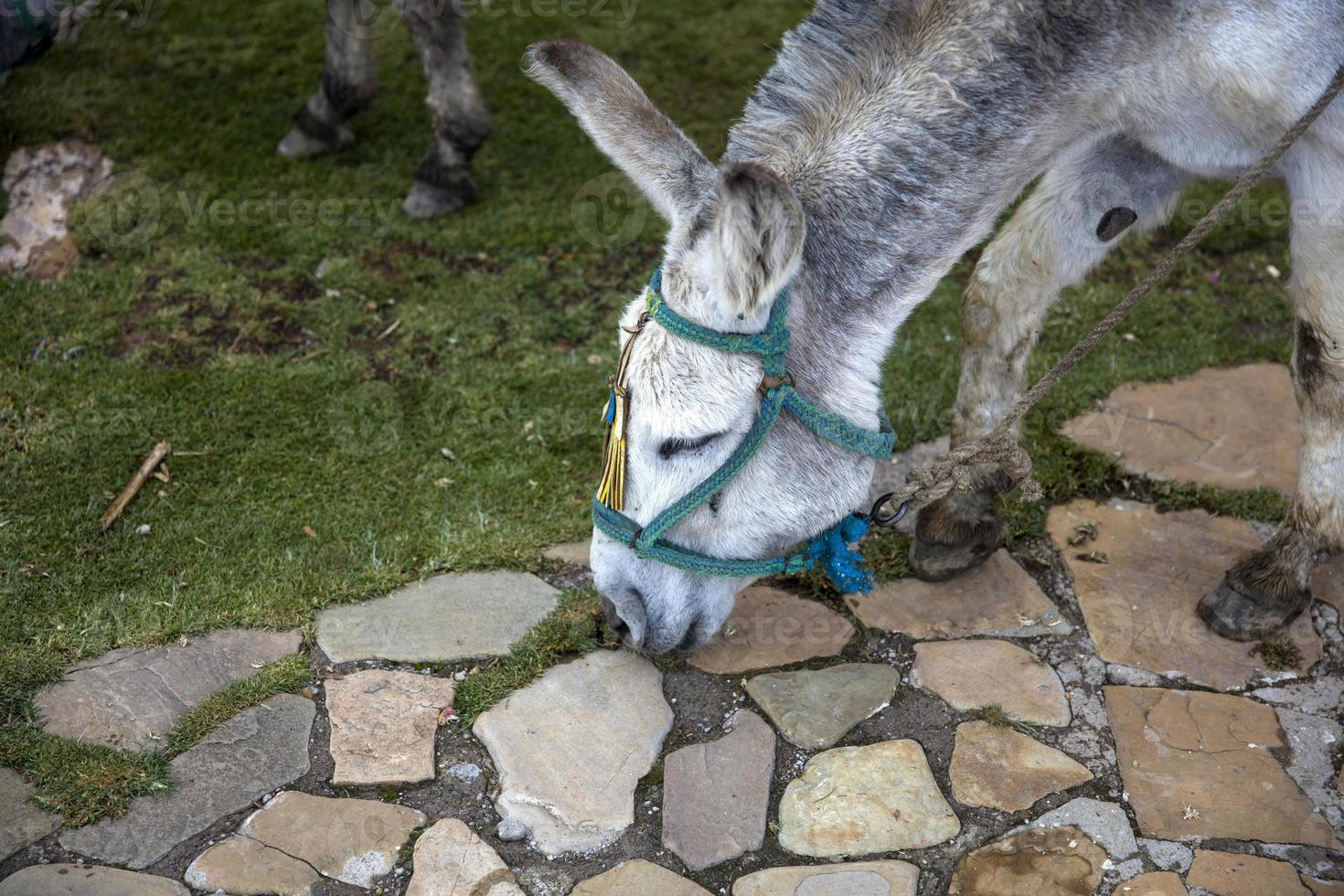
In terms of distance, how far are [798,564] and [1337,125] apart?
5.71ft

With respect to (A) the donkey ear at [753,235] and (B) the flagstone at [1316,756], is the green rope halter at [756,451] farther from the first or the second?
(B) the flagstone at [1316,756]

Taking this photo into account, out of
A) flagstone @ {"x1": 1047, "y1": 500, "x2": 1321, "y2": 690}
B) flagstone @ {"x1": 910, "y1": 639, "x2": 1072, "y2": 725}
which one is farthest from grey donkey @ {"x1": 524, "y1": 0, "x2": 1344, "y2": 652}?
flagstone @ {"x1": 1047, "y1": 500, "x2": 1321, "y2": 690}

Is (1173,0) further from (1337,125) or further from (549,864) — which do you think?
(549,864)

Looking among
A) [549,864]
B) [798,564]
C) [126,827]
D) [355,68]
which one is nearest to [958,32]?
[798,564]

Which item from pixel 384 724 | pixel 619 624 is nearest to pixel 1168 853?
pixel 619 624

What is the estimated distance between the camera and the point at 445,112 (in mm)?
5270

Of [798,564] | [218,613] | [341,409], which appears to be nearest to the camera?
[798,564]

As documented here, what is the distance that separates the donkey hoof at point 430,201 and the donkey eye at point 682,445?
3.30 meters

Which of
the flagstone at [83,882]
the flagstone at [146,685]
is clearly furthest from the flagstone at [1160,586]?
the flagstone at [83,882]

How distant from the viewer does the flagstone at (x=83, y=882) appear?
248cm

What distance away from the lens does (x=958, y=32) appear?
2625 millimetres

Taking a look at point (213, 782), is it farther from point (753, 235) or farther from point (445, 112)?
point (445, 112)

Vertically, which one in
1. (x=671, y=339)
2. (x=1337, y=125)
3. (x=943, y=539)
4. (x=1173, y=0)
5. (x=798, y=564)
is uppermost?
(x=1173, y=0)

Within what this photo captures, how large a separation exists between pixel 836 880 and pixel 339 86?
4.62 meters
